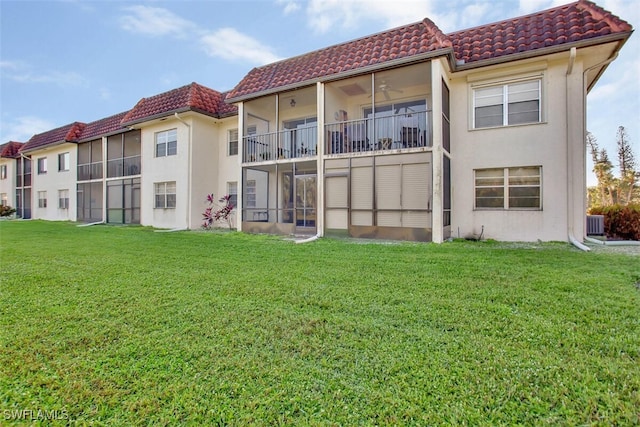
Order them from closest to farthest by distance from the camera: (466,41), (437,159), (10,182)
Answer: (437,159) < (466,41) < (10,182)

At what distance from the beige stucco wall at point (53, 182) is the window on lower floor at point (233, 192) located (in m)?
13.4

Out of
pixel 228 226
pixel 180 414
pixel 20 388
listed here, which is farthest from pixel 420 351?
pixel 228 226

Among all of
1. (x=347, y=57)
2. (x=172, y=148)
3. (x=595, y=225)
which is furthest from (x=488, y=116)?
(x=172, y=148)

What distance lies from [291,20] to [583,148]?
13.5m

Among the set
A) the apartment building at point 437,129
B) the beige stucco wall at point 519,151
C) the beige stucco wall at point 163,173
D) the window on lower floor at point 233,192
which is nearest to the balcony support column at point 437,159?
the apartment building at point 437,129

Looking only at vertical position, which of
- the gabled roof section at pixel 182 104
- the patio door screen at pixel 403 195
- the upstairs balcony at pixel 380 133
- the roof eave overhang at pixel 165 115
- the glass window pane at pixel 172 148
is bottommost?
the patio door screen at pixel 403 195

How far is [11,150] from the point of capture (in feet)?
89.4

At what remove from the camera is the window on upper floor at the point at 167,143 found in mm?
16073

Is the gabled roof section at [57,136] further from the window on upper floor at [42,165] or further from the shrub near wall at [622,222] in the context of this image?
the shrub near wall at [622,222]

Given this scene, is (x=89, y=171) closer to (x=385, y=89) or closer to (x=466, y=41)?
(x=385, y=89)

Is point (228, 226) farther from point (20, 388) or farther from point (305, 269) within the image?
point (20, 388)

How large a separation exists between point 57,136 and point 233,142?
15598 millimetres

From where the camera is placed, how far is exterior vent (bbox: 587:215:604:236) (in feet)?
35.1

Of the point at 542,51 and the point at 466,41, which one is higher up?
the point at 466,41
